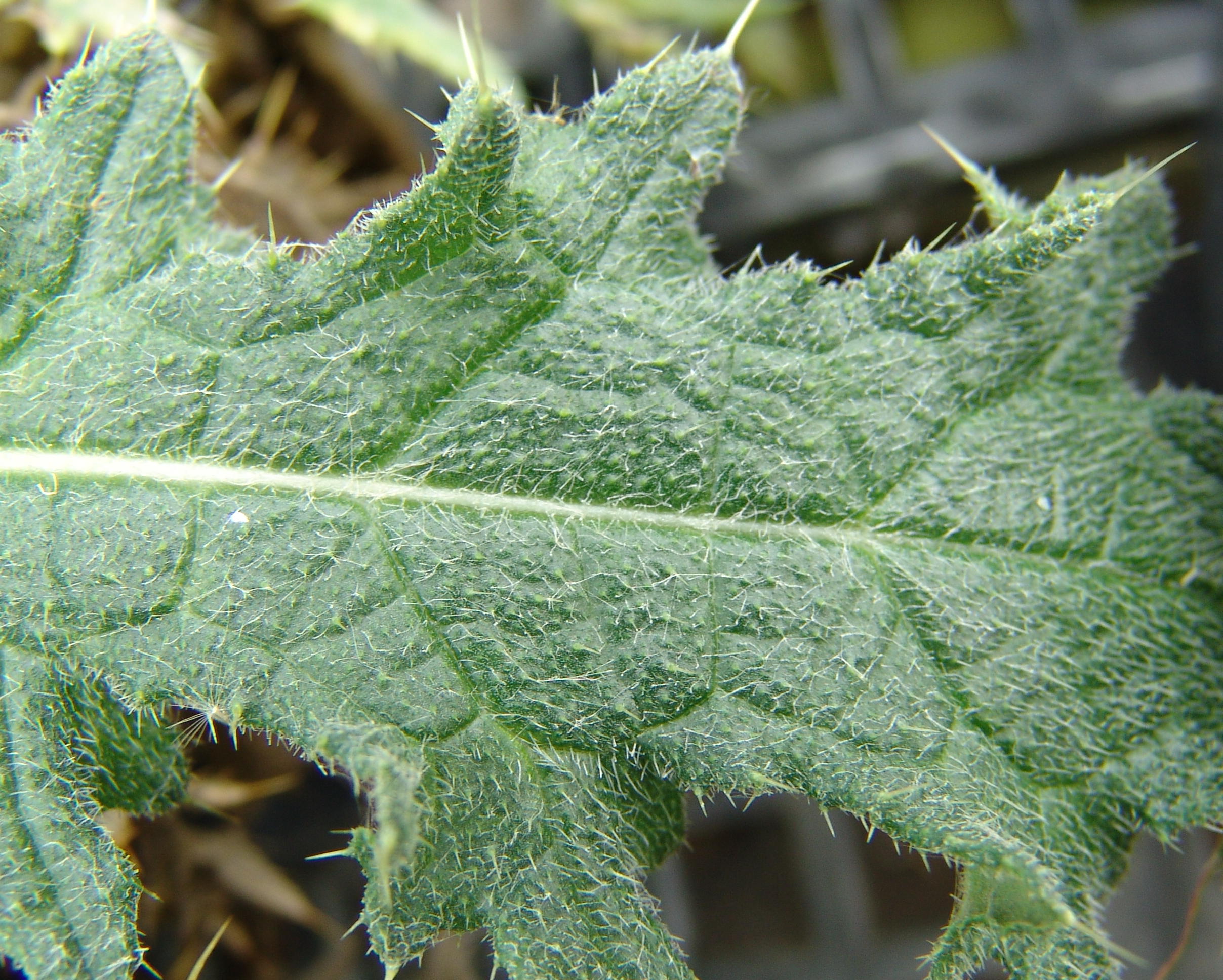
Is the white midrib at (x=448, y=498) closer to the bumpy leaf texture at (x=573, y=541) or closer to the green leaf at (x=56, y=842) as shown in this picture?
the bumpy leaf texture at (x=573, y=541)

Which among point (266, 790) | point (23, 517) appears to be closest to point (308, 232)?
point (23, 517)

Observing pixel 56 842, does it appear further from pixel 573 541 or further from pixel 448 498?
pixel 573 541

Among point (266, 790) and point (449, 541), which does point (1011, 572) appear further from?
point (266, 790)

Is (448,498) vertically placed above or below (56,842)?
above

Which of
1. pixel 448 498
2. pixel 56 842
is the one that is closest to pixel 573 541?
pixel 448 498

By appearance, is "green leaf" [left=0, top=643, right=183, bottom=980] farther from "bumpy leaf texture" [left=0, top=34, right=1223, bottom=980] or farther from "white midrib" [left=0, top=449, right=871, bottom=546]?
"white midrib" [left=0, top=449, right=871, bottom=546]

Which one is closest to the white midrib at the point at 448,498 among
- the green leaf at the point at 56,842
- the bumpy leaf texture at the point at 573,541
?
the bumpy leaf texture at the point at 573,541

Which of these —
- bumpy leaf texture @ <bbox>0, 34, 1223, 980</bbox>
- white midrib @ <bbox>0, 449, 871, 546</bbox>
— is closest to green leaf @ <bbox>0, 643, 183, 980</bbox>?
bumpy leaf texture @ <bbox>0, 34, 1223, 980</bbox>
